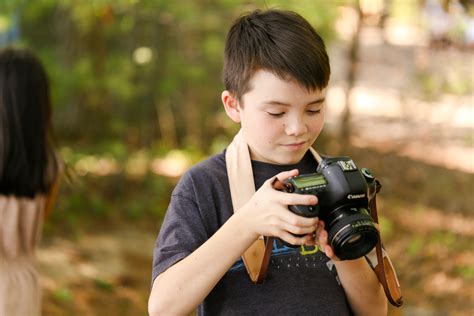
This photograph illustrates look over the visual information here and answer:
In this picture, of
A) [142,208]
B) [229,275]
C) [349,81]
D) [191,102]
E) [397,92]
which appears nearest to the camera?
[229,275]

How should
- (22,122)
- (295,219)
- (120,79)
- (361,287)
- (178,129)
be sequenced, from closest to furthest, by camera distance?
(295,219)
(361,287)
(22,122)
(120,79)
(178,129)

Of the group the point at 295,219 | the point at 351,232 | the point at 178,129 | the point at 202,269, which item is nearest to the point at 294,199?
the point at 295,219

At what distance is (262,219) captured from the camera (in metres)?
1.43

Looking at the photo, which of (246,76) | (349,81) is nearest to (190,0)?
(349,81)

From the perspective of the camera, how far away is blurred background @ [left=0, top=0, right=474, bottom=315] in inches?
205

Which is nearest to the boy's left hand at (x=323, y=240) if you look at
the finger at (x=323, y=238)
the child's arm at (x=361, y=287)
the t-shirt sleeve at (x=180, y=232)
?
the finger at (x=323, y=238)

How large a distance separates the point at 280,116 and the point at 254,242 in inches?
11.0

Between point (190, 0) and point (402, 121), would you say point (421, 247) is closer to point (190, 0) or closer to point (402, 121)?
point (402, 121)

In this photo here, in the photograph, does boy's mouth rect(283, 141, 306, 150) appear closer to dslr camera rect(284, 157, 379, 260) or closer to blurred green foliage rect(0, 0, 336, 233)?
dslr camera rect(284, 157, 379, 260)

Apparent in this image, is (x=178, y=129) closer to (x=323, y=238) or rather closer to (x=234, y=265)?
(x=234, y=265)

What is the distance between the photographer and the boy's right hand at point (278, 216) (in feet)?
4.58

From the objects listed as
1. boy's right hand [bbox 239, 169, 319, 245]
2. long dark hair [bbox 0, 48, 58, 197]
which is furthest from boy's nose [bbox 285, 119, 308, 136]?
long dark hair [bbox 0, 48, 58, 197]

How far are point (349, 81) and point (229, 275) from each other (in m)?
5.23

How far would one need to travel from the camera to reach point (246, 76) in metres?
1.58
